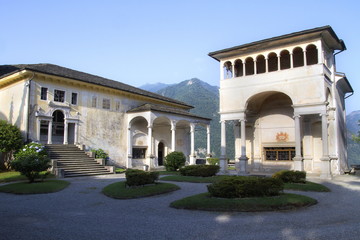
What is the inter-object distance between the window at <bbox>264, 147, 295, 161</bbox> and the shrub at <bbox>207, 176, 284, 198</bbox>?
1542cm

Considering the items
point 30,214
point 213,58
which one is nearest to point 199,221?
point 30,214

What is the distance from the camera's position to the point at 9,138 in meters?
21.1

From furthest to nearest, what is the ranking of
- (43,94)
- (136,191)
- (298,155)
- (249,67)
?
(249,67), (43,94), (298,155), (136,191)

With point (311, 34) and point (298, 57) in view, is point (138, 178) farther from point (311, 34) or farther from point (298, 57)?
point (298, 57)

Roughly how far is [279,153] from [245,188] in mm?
16523

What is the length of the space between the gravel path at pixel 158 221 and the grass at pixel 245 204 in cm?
33

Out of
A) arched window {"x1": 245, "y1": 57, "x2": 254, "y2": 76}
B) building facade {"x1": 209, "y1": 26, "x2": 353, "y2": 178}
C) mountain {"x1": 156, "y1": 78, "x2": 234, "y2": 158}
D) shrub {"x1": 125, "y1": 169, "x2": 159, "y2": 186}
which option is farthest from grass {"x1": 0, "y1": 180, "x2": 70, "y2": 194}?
mountain {"x1": 156, "y1": 78, "x2": 234, "y2": 158}

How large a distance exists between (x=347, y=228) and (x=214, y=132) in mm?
66550

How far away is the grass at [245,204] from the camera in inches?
350

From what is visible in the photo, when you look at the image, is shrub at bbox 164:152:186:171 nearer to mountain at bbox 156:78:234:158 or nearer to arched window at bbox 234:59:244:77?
arched window at bbox 234:59:244:77

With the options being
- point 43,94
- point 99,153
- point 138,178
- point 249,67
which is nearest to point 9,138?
point 43,94

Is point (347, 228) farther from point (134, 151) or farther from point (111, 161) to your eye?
point (134, 151)

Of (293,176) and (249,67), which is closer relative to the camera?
(293,176)

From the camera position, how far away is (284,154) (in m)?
25.1
